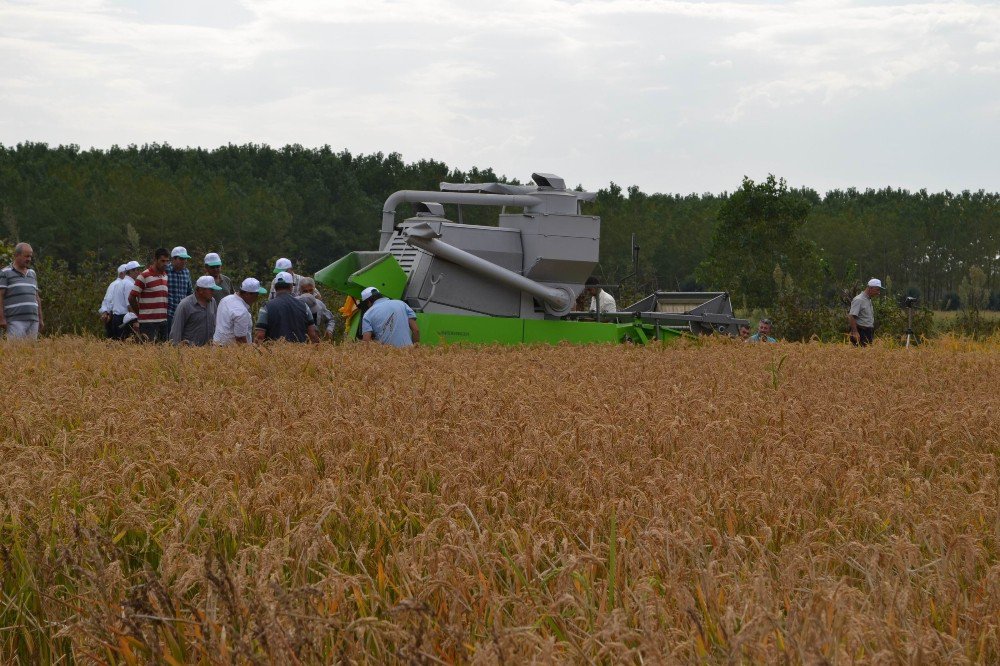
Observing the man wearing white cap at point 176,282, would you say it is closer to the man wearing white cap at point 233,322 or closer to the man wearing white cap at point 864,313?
the man wearing white cap at point 233,322

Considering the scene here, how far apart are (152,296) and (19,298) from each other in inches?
60.2

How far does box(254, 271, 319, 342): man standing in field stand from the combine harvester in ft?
4.08

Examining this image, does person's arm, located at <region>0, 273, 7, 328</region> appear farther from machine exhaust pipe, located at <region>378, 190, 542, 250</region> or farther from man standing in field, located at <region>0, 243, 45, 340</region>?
machine exhaust pipe, located at <region>378, 190, 542, 250</region>

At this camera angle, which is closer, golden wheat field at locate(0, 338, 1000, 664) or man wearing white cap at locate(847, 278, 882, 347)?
golden wheat field at locate(0, 338, 1000, 664)

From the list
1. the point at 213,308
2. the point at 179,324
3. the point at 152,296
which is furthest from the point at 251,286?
the point at 152,296

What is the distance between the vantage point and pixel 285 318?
13.2 metres

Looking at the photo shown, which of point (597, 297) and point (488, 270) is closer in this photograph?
point (488, 270)

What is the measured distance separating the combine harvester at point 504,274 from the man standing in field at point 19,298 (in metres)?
3.52

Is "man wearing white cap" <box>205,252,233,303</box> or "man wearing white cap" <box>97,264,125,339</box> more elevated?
"man wearing white cap" <box>205,252,233,303</box>

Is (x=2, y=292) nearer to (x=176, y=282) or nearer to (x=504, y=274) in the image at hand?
(x=176, y=282)

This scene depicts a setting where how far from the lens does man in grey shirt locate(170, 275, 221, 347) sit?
13.0 meters

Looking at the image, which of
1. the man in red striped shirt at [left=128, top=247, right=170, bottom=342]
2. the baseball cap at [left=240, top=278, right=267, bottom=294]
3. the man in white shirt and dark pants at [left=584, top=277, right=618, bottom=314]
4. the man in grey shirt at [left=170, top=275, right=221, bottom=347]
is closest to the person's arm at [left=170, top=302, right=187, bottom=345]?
the man in grey shirt at [left=170, top=275, right=221, bottom=347]

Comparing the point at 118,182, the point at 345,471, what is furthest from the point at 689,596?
the point at 118,182

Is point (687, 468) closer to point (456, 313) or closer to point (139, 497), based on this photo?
point (139, 497)
